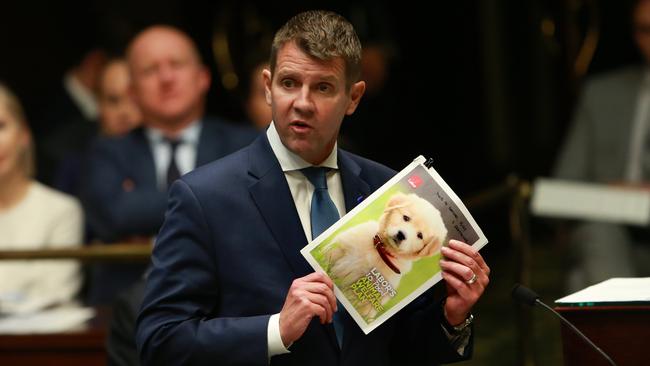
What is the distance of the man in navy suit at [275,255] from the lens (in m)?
2.70

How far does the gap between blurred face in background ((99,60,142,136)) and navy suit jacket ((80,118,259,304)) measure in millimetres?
1245

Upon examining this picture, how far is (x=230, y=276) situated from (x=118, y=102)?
4.07 m

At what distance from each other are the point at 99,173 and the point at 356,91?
8.82 ft

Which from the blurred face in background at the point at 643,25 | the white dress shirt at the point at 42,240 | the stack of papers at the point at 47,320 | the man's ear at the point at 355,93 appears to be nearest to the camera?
the man's ear at the point at 355,93

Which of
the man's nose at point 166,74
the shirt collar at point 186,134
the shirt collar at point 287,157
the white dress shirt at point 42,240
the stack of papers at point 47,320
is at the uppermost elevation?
the man's nose at point 166,74

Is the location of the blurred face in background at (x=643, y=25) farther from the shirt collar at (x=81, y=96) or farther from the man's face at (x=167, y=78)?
the shirt collar at (x=81, y=96)

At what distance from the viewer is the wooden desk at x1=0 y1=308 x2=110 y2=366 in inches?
181

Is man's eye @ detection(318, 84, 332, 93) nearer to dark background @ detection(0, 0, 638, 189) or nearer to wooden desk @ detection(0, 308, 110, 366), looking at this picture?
wooden desk @ detection(0, 308, 110, 366)

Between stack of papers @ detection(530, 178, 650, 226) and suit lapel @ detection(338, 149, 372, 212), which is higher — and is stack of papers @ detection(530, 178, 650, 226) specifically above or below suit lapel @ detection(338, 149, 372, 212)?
below

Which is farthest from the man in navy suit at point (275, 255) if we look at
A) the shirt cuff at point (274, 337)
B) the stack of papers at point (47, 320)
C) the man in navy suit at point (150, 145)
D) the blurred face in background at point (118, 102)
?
the blurred face in background at point (118, 102)

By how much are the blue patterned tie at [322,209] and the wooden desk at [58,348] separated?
191cm

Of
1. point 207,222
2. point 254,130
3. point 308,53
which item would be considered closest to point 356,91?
point 308,53

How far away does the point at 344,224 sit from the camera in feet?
8.93

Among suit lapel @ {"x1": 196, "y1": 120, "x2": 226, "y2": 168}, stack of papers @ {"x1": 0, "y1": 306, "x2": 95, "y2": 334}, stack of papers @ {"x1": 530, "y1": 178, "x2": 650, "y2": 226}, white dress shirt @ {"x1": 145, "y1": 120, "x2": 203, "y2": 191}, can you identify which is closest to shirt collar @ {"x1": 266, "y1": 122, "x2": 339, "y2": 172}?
stack of papers @ {"x1": 0, "y1": 306, "x2": 95, "y2": 334}
